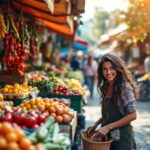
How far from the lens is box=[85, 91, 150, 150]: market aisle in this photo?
9141 millimetres

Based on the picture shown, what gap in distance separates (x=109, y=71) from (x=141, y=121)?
7.48m

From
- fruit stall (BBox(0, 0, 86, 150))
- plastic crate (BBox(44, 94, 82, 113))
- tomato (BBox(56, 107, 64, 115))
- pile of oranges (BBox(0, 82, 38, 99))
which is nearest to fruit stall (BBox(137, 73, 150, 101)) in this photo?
fruit stall (BBox(0, 0, 86, 150))

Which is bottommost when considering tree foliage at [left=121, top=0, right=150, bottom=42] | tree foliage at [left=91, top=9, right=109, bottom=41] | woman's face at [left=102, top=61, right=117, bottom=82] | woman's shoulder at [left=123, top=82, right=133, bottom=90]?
woman's shoulder at [left=123, top=82, right=133, bottom=90]

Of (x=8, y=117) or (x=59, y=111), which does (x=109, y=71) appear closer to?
(x=59, y=111)

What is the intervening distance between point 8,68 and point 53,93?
Result: 116 cm

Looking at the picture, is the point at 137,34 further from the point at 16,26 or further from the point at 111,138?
the point at 111,138

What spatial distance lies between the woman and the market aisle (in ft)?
11.8

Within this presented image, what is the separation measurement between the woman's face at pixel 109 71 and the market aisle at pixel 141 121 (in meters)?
3.80

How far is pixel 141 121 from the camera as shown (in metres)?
12.1

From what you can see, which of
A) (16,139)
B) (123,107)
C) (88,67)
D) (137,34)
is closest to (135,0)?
(137,34)

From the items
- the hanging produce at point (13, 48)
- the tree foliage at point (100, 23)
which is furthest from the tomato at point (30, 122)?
the tree foliage at point (100, 23)

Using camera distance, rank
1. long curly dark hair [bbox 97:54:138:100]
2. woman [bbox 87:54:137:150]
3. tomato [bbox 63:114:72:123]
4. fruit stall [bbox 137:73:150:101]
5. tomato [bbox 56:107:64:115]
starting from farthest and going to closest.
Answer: fruit stall [bbox 137:73:150:101] < tomato [bbox 56:107:64:115] < tomato [bbox 63:114:72:123] < long curly dark hair [bbox 97:54:138:100] < woman [bbox 87:54:137:150]

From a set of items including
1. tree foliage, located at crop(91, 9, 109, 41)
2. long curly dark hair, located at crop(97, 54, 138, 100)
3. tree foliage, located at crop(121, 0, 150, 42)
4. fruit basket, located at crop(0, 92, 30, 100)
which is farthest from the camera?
tree foliage, located at crop(91, 9, 109, 41)

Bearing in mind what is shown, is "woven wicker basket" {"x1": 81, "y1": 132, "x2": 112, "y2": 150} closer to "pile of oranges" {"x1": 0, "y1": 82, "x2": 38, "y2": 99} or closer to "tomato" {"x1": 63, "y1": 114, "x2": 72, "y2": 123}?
"tomato" {"x1": 63, "y1": 114, "x2": 72, "y2": 123}
